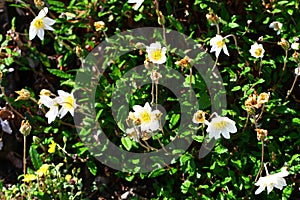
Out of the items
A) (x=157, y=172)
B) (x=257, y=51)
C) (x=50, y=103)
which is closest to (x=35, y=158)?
(x=50, y=103)

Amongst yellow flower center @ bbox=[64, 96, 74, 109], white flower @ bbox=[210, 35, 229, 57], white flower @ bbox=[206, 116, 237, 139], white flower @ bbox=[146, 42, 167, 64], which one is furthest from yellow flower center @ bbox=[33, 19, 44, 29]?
white flower @ bbox=[206, 116, 237, 139]

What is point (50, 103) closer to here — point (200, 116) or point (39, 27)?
point (39, 27)

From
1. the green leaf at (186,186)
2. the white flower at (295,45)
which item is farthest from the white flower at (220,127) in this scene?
the white flower at (295,45)

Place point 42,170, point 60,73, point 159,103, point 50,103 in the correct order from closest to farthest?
point 50,103, point 42,170, point 159,103, point 60,73

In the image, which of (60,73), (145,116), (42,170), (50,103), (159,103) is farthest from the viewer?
(60,73)

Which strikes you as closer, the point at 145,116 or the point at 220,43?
the point at 145,116

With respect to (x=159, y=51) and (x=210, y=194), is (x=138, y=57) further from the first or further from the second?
(x=210, y=194)

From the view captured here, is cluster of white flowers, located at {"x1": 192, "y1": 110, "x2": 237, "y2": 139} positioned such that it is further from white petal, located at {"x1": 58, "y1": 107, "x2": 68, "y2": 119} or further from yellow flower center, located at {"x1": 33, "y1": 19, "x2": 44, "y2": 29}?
yellow flower center, located at {"x1": 33, "y1": 19, "x2": 44, "y2": 29}
